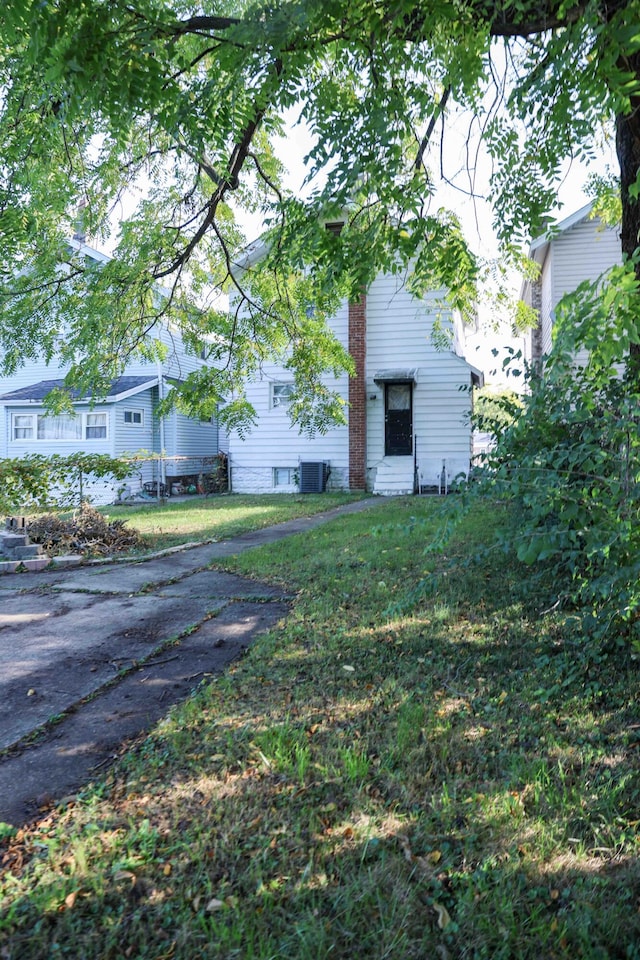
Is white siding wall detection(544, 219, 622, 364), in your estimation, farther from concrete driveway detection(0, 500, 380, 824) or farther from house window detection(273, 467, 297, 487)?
concrete driveway detection(0, 500, 380, 824)

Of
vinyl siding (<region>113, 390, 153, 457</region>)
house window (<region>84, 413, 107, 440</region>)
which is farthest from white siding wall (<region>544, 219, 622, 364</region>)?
house window (<region>84, 413, 107, 440</region>)

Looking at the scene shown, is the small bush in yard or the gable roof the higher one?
the gable roof

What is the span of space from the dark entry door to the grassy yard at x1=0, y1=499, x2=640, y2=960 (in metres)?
13.6

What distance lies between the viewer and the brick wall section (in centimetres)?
1736

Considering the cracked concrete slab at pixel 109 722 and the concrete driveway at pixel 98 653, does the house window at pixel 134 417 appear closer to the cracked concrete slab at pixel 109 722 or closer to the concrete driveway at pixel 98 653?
the concrete driveway at pixel 98 653

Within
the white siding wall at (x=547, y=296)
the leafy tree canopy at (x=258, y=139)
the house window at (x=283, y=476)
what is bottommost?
the house window at (x=283, y=476)

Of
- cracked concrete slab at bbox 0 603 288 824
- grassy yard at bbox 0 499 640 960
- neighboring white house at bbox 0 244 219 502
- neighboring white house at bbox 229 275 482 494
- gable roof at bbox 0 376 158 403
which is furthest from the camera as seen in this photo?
neighboring white house at bbox 0 244 219 502

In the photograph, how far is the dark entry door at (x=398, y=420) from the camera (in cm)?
1761

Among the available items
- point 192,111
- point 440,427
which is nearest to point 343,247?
point 192,111

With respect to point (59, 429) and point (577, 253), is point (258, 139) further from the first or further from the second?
point (59, 429)

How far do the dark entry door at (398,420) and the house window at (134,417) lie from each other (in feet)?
28.0

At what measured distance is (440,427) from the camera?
17.2 meters

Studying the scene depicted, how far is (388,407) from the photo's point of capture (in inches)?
699

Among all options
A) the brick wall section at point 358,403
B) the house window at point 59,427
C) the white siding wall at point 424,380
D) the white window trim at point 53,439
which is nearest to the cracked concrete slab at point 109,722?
the brick wall section at point 358,403
